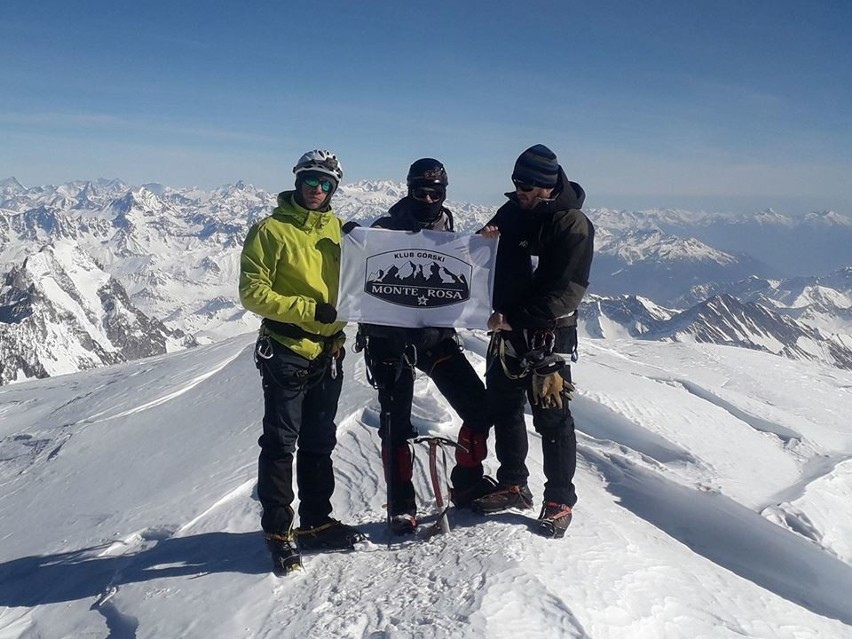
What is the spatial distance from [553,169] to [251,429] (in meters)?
6.37

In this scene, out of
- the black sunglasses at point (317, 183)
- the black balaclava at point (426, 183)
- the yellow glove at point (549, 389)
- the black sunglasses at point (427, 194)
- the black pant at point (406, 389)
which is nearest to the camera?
the black sunglasses at point (317, 183)

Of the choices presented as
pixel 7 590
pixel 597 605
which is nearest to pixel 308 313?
pixel 597 605

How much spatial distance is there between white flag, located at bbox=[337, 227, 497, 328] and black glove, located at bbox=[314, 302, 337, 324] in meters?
0.48

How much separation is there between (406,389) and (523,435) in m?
1.39

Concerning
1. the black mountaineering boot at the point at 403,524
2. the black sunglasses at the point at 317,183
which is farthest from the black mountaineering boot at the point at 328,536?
the black sunglasses at the point at 317,183

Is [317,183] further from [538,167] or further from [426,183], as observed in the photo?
[538,167]

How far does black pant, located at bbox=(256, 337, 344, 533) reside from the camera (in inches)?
217

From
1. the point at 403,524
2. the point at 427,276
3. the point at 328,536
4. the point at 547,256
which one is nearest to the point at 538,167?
the point at 547,256

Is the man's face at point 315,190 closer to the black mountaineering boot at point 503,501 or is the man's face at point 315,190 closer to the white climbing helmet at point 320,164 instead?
the white climbing helmet at point 320,164

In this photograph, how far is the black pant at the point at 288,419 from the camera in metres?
5.51

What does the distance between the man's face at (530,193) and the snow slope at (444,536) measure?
125 inches

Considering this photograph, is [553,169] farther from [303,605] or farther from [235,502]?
[235,502]

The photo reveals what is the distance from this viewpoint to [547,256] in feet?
18.4

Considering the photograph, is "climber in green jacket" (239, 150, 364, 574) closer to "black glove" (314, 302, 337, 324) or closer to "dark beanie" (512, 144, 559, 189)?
"black glove" (314, 302, 337, 324)
